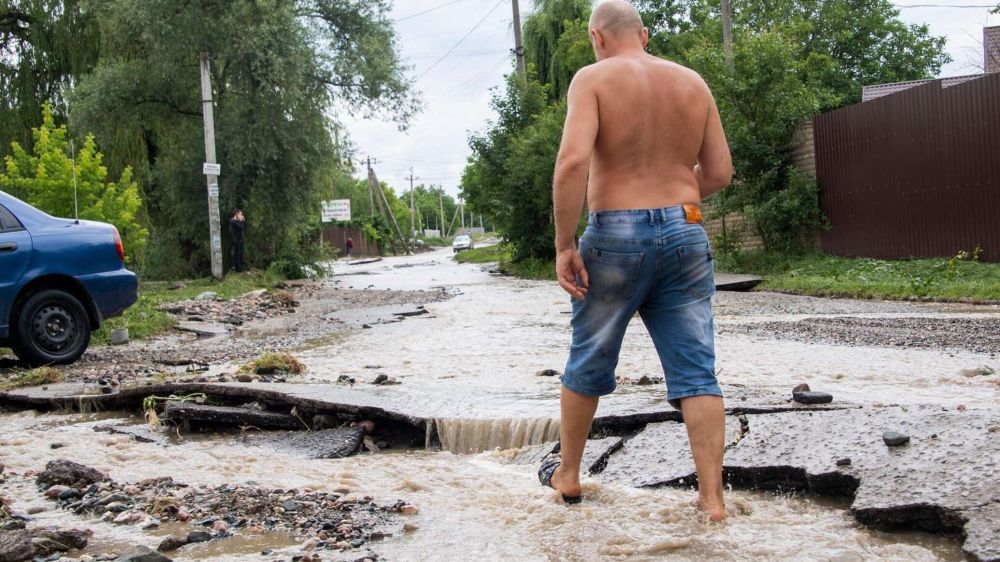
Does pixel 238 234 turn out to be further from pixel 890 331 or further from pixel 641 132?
pixel 641 132

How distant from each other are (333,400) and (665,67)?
118 inches

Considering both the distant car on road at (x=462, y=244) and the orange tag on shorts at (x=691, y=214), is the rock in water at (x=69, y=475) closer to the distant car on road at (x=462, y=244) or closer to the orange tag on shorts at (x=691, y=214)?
the orange tag on shorts at (x=691, y=214)

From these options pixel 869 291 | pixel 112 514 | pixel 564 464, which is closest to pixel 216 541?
pixel 112 514

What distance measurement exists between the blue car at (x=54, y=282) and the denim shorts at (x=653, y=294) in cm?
652

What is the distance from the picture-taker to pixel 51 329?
28.3ft

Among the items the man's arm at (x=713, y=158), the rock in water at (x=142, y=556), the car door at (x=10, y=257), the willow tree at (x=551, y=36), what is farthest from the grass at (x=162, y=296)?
the willow tree at (x=551, y=36)

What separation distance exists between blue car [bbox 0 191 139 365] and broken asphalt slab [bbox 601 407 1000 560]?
6.20 meters

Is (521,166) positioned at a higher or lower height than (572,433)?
higher

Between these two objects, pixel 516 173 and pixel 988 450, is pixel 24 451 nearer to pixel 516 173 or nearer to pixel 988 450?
pixel 988 450

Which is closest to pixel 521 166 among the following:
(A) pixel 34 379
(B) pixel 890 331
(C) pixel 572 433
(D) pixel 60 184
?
(D) pixel 60 184

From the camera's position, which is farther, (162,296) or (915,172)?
(162,296)

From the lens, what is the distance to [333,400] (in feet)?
18.4

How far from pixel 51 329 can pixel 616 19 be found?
270 inches

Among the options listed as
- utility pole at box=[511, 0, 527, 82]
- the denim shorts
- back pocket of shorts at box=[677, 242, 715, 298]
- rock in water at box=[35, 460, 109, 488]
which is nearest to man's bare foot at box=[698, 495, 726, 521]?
the denim shorts
